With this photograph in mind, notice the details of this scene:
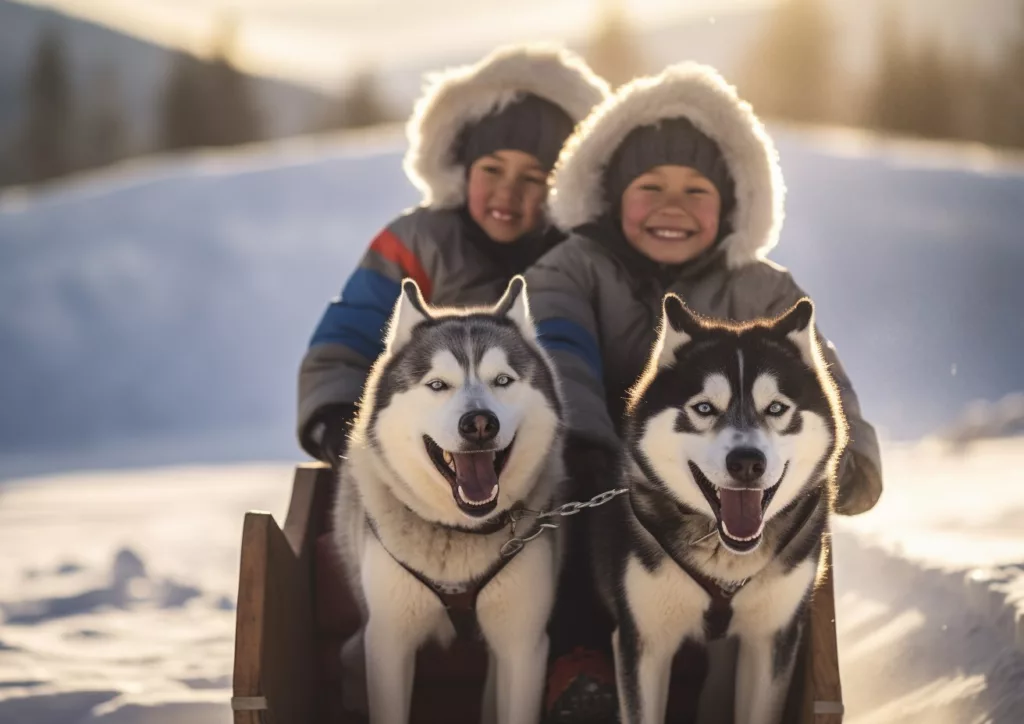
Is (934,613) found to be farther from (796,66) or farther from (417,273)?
(796,66)

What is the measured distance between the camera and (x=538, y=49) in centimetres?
360

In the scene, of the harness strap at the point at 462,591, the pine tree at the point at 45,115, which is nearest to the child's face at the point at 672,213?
the harness strap at the point at 462,591

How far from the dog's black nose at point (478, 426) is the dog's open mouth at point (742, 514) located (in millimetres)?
408

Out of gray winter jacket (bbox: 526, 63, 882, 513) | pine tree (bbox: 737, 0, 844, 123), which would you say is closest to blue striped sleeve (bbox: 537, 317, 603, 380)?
gray winter jacket (bbox: 526, 63, 882, 513)

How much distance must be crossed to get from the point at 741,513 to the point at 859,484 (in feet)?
2.04

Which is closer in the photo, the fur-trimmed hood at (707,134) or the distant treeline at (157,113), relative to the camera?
the fur-trimmed hood at (707,134)

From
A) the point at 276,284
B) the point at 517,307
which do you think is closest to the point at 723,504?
the point at 517,307

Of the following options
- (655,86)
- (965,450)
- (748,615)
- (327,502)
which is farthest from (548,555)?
(965,450)

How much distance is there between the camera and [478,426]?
219 centimetres

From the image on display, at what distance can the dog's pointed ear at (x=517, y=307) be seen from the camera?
2.51 metres

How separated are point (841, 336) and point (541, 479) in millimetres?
8102

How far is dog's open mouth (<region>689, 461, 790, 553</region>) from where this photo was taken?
2.05m

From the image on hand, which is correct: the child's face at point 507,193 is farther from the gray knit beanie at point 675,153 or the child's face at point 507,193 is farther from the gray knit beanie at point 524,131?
the gray knit beanie at point 675,153

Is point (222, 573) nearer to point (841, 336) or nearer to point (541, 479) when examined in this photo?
point (541, 479)
